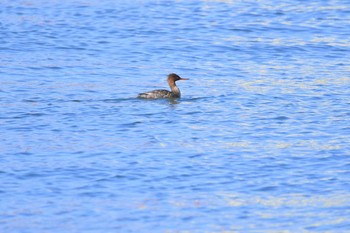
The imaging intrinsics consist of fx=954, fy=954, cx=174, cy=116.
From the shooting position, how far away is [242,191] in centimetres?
1286

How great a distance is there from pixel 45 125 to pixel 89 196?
423 cm

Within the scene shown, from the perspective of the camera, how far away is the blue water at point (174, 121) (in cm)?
1214

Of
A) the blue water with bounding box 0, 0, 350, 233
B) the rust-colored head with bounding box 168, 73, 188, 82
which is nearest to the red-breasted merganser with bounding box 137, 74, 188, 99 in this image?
the rust-colored head with bounding box 168, 73, 188, 82

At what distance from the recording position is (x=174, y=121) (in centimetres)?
1716

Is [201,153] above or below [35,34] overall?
below

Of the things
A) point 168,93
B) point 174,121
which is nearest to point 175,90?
point 168,93

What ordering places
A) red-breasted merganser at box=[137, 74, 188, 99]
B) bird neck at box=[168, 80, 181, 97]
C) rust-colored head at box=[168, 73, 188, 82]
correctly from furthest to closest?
rust-colored head at box=[168, 73, 188, 82], bird neck at box=[168, 80, 181, 97], red-breasted merganser at box=[137, 74, 188, 99]

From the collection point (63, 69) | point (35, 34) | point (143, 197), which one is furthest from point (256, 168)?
point (35, 34)

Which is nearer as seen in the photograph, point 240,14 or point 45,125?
point 45,125

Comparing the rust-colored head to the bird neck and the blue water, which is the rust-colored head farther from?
the blue water

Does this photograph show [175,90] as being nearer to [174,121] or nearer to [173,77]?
[173,77]

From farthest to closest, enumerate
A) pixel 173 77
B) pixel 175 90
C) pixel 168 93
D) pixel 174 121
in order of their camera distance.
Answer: pixel 173 77, pixel 175 90, pixel 168 93, pixel 174 121

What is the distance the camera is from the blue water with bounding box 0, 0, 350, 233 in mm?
12141

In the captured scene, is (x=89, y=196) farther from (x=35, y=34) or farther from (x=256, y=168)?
(x=35, y=34)
